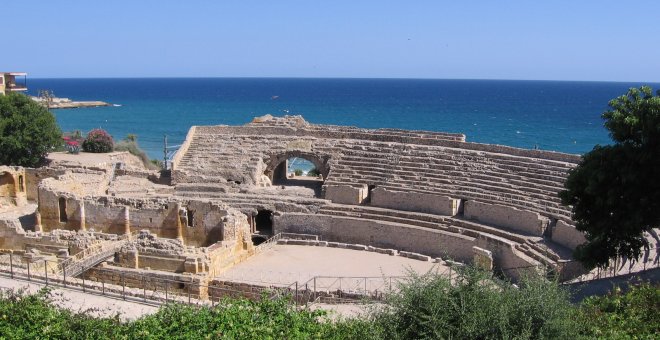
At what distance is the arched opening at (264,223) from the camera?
27.4 m

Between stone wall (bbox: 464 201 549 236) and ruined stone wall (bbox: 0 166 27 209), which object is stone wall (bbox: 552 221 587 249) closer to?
stone wall (bbox: 464 201 549 236)

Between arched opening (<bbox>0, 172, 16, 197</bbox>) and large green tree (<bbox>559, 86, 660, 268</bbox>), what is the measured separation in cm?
2580

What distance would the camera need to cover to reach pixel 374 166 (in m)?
28.6

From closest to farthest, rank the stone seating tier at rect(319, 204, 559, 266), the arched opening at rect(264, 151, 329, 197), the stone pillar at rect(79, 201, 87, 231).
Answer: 1. the stone seating tier at rect(319, 204, 559, 266)
2. the stone pillar at rect(79, 201, 87, 231)
3. the arched opening at rect(264, 151, 329, 197)

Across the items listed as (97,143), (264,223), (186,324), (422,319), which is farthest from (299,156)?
(422,319)

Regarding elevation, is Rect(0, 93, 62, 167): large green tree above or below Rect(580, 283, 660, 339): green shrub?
above

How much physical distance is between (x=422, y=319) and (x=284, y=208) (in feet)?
54.5

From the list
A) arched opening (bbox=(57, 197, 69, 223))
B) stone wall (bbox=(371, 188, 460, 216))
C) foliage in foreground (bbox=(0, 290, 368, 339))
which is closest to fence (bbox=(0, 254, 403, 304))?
foliage in foreground (bbox=(0, 290, 368, 339))

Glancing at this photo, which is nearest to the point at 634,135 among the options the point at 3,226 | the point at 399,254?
the point at 399,254

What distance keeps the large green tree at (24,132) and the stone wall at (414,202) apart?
747 inches

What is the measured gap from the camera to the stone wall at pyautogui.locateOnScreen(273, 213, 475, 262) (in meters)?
23.5

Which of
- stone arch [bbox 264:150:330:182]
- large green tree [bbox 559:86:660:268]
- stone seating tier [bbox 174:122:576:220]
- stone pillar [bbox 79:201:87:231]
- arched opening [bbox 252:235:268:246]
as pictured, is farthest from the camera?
stone arch [bbox 264:150:330:182]

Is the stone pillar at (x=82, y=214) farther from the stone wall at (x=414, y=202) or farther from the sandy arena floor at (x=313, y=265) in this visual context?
the stone wall at (x=414, y=202)

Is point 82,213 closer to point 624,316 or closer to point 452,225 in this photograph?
point 452,225
